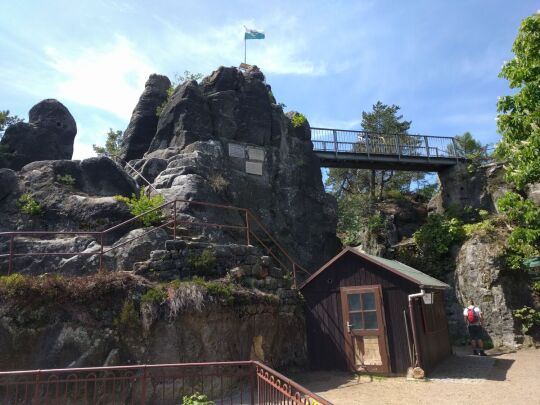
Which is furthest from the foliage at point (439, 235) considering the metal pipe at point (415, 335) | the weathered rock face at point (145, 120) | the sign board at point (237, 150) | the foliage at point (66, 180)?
the foliage at point (66, 180)

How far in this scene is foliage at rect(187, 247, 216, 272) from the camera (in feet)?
34.2

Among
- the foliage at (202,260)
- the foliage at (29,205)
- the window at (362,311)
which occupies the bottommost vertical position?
the window at (362,311)

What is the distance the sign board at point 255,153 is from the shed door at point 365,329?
9.05 m

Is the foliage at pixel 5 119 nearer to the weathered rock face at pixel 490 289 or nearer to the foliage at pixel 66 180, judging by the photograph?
the foliage at pixel 66 180

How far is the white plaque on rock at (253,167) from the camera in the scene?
18781mm

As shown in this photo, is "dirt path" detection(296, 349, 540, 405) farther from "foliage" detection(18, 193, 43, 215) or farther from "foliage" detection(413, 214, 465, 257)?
"foliage" detection(18, 193, 43, 215)

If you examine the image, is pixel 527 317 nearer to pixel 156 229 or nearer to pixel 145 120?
pixel 156 229

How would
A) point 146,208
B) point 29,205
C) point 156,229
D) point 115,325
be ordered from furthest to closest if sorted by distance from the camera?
point 29,205 → point 146,208 → point 156,229 → point 115,325

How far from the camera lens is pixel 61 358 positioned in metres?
8.12

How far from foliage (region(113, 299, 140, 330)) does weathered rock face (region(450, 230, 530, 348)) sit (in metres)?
13.3

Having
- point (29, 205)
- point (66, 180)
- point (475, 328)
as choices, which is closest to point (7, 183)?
point (29, 205)

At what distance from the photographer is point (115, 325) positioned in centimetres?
866

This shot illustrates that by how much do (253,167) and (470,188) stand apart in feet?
42.5

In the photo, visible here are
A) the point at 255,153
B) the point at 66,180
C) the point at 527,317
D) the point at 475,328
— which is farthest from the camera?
the point at 255,153
